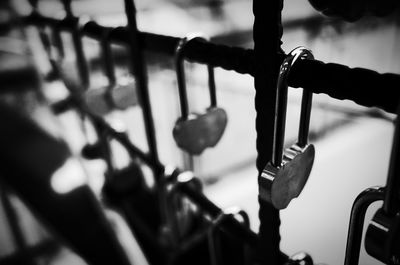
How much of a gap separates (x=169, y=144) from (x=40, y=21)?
1.42 metres

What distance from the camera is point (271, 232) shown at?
1.27 ft

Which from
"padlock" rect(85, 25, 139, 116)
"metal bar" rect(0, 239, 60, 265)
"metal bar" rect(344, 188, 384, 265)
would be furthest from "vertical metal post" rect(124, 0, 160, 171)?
"metal bar" rect(0, 239, 60, 265)

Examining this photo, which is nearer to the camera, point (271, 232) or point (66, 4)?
point (271, 232)

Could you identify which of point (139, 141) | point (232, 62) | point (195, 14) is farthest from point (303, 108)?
point (195, 14)

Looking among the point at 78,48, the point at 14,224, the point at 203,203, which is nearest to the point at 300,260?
the point at 203,203

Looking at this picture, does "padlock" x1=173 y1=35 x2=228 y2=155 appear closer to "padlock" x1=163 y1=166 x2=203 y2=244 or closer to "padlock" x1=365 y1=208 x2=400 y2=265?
"padlock" x1=163 y1=166 x2=203 y2=244

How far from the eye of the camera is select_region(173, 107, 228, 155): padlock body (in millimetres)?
461

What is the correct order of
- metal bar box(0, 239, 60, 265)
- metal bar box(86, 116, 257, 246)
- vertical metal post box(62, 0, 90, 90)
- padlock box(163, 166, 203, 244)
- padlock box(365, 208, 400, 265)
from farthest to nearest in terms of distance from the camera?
metal bar box(0, 239, 60, 265)
vertical metal post box(62, 0, 90, 90)
padlock box(163, 166, 203, 244)
metal bar box(86, 116, 257, 246)
padlock box(365, 208, 400, 265)

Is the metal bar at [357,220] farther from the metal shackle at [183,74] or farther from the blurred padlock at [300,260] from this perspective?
the metal shackle at [183,74]

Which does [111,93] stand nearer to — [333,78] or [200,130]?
[200,130]

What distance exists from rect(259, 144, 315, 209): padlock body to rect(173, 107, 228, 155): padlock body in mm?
174

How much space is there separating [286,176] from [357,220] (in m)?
0.07

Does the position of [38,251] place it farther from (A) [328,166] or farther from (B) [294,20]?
(A) [328,166]

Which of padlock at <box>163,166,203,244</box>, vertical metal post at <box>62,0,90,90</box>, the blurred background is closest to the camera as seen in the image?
padlock at <box>163,166,203,244</box>
